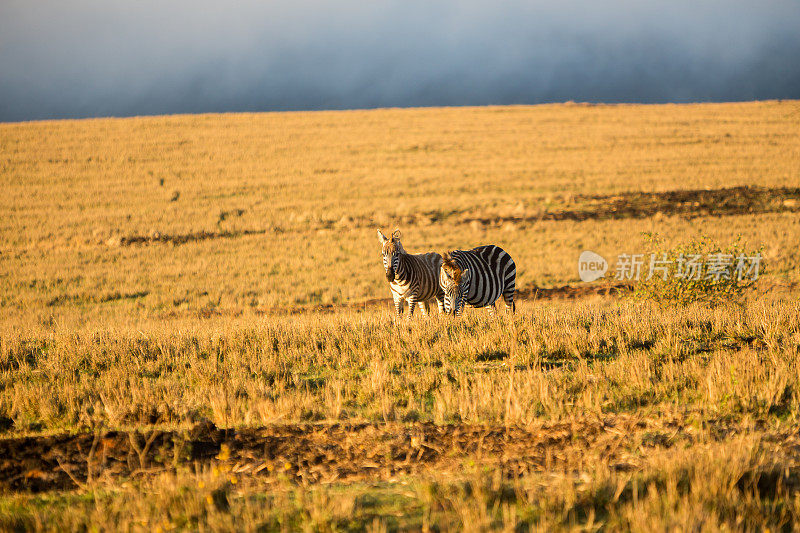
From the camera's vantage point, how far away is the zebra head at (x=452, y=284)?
12.4m

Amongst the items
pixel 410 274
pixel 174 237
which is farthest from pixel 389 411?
pixel 174 237

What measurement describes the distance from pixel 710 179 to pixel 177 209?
36.1 meters

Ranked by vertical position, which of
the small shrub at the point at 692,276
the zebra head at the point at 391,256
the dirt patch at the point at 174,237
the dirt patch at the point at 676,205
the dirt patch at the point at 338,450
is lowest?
the dirt patch at the point at 338,450

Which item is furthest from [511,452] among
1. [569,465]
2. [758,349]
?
[758,349]

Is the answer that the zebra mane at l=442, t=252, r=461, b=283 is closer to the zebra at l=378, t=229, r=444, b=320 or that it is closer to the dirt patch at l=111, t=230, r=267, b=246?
the zebra at l=378, t=229, r=444, b=320

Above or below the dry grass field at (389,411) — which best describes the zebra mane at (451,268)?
above

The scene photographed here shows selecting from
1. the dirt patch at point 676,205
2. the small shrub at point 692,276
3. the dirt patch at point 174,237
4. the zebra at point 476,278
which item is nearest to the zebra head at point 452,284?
the zebra at point 476,278

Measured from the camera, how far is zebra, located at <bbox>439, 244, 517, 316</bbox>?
41.2 ft

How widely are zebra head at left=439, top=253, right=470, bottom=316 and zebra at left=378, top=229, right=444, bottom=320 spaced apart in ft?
2.37

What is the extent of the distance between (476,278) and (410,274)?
4.90 ft

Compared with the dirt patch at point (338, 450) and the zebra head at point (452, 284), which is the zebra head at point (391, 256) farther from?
the dirt patch at point (338, 450)

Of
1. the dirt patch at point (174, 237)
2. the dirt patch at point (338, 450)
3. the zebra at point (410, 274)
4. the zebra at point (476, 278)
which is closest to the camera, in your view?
the dirt patch at point (338, 450)

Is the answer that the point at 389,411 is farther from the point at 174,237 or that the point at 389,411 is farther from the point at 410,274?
the point at 174,237

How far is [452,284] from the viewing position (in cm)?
1255
